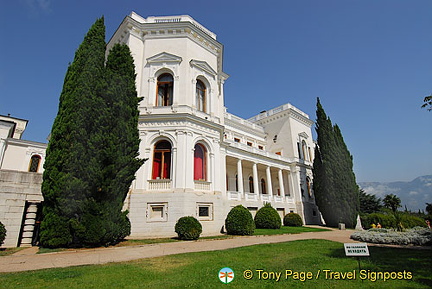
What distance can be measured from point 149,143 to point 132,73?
5.87 meters

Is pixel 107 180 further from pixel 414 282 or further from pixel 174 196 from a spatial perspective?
pixel 414 282

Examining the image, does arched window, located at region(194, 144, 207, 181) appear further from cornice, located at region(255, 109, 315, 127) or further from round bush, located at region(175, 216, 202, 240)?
cornice, located at region(255, 109, 315, 127)

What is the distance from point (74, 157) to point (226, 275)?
9.84 m

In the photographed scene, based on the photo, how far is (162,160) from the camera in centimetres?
1864

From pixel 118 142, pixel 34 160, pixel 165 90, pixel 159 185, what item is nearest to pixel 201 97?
pixel 165 90

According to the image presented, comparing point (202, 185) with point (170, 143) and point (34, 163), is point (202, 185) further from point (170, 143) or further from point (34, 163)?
point (34, 163)

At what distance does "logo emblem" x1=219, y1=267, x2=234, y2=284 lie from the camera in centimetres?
564

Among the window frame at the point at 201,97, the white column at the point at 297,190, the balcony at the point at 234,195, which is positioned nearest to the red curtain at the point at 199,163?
the window frame at the point at 201,97

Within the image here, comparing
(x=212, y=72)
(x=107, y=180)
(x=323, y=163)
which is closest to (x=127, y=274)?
(x=107, y=180)

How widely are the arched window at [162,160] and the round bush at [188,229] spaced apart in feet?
14.9

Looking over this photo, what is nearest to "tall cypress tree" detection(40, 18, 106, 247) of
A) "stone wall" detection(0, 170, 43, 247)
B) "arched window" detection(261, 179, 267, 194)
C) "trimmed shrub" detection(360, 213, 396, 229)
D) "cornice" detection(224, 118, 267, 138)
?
"stone wall" detection(0, 170, 43, 247)

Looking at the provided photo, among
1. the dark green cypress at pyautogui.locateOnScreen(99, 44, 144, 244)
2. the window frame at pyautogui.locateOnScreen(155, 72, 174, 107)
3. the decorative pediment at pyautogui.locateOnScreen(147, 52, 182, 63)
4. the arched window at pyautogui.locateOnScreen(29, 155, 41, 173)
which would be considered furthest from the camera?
the arched window at pyautogui.locateOnScreen(29, 155, 41, 173)

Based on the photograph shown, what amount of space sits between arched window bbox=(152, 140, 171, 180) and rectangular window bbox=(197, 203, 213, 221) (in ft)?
11.5

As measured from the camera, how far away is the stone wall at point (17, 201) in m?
11.4
